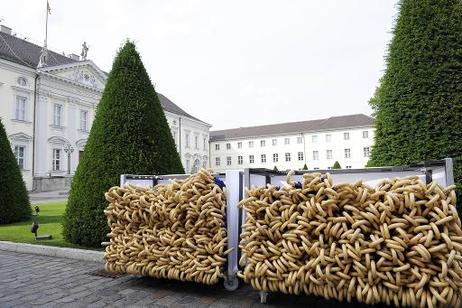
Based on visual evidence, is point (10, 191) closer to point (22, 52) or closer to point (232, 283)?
point (232, 283)

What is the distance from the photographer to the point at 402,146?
497cm

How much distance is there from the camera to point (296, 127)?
7450cm

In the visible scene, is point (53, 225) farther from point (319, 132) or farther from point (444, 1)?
point (319, 132)

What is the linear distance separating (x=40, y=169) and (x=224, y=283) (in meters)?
36.3

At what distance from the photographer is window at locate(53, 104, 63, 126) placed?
37562mm

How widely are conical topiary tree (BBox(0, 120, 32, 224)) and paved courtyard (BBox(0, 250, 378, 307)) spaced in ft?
21.5

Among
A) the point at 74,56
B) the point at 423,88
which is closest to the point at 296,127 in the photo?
the point at 74,56

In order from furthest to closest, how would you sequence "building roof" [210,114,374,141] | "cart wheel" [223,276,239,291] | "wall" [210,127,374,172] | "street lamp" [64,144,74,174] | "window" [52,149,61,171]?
"building roof" [210,114,374,141]
"wall" [210,127,374,172]
"street lamp" [64,144,74,174]
"window" [52,149,61,171]
"cart wheel" [223,276,239,291]

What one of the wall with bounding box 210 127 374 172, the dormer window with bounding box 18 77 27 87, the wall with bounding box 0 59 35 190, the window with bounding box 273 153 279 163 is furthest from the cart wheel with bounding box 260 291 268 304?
the window with bounding box 273 153 279 163

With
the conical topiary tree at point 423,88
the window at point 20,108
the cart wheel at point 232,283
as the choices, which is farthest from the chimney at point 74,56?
the cart wheel at point 232,283

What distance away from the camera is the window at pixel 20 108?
33.4 meters

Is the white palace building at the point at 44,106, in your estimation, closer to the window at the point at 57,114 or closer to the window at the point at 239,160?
the window at the point at 57,114

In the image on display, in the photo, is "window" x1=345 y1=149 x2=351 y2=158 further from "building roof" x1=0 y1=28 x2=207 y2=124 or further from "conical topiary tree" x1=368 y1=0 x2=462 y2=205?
"conical topiary tree" x1=368 y1=0 x2=462 y2=205

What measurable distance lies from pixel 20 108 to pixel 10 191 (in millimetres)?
26863
